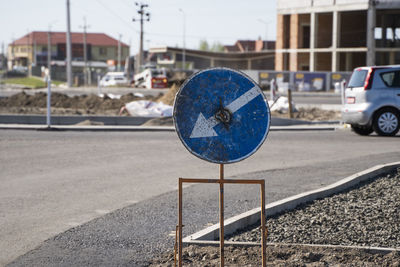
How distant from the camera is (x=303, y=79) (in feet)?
171

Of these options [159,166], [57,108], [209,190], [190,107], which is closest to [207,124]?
[190,107]

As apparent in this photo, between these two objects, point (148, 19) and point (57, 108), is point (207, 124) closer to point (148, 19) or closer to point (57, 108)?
point (57, 108)

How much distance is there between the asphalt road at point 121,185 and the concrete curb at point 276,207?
0.37 meters

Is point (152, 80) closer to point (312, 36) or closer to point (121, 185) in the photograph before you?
point (312, 36)

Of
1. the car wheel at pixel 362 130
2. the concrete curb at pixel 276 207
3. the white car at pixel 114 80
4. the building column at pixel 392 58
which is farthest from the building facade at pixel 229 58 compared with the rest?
the concrete curb at pixel 276 207

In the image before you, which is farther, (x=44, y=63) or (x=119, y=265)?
(x=44, y=63)

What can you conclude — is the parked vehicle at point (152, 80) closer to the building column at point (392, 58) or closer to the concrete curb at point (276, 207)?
the building column at point (392, 58)

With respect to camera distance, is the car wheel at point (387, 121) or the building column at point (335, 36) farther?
the building column at point (335, 36)

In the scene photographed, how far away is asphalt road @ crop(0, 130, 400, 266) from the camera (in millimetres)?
6602

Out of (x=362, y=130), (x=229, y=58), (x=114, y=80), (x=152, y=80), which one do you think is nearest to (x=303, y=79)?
(x=152, y=80)

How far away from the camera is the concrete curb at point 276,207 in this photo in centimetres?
644

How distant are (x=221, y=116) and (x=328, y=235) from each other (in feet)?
7.79

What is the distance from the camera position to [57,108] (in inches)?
1072

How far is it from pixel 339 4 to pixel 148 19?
24.9 m
